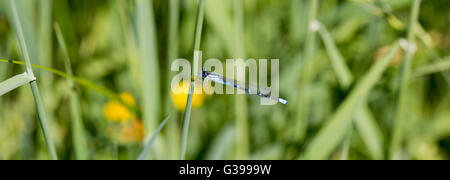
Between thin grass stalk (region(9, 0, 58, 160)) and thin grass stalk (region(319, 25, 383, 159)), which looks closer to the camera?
thin grass stalk (region(9, 0, 58, 160))

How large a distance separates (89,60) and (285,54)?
1.64 ft

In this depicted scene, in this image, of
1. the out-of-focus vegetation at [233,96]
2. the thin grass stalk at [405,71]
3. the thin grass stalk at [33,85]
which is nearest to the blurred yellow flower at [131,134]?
the out-of-focus vegetation at [233,96]

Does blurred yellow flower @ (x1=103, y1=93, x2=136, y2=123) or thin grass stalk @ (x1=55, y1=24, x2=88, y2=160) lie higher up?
blurred yellow flower @ (x1=103, y1=93, x2=136, y2=123)

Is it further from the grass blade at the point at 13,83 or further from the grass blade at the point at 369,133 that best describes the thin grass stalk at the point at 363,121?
the grass blade at the point at 13,83

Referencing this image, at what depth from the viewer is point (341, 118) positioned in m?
0.50

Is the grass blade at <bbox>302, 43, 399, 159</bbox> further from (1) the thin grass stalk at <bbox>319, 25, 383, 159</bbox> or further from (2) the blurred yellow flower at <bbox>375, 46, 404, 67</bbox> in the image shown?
(2) the blurred yellow flower at <bbox>375, 46, 404, 67</bbox>

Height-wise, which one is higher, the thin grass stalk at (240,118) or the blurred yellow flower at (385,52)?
the blurred yellow flower at (385,52)

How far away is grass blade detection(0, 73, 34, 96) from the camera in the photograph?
32 cm

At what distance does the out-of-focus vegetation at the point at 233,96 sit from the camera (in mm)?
547

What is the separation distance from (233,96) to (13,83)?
0.41 metres

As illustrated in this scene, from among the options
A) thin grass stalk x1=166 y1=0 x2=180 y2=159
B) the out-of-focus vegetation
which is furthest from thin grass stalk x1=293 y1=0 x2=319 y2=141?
thin grass stalk x1=166 y1=0 x2=180 y2=159

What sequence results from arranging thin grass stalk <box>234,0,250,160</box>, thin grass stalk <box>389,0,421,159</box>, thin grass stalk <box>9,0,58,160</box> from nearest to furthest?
thin grass stalk <box>9,0,58,160</box>
thin grass stalk <box>389,0,421,159</box>
thin grass stalk <box>234,0,250,160</box>

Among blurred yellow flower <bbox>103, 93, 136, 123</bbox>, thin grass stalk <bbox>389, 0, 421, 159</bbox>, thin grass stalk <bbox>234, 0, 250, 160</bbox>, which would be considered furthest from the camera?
blurred yellow flower <bbox>103, 93, 136, 123</bbox>
